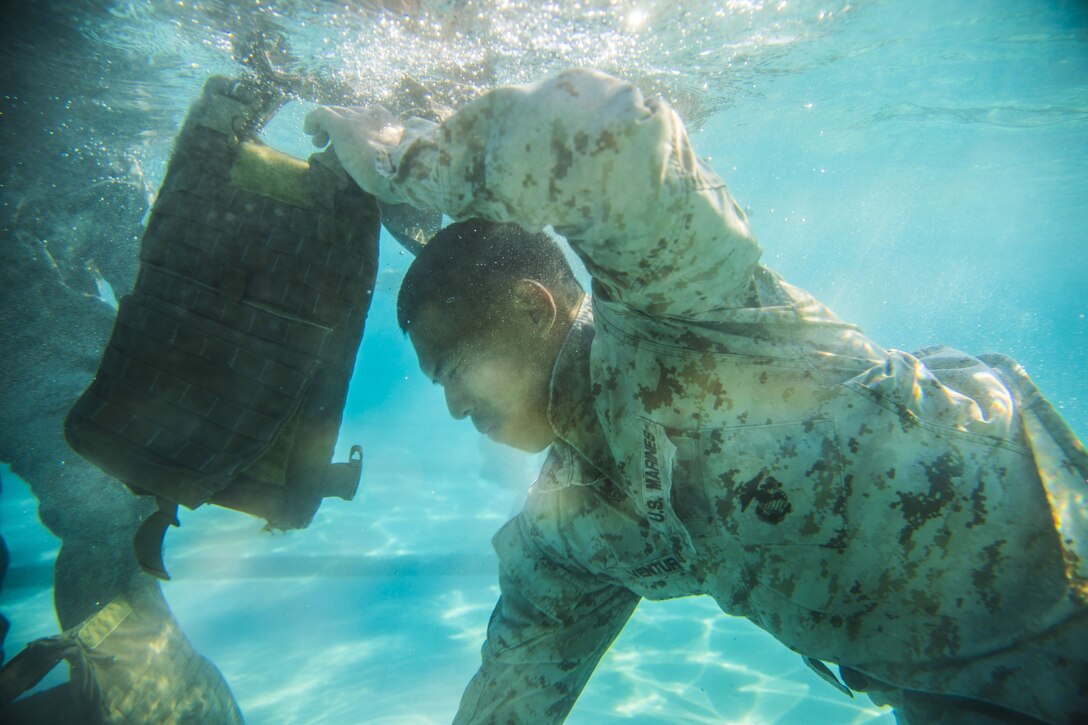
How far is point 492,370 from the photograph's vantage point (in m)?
1.74

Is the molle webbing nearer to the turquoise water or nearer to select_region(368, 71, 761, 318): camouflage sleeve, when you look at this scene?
select_region(368, 71, 761, 318): camouflage sleeve

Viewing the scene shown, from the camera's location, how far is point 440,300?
173 cm

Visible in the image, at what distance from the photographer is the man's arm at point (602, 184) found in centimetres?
93

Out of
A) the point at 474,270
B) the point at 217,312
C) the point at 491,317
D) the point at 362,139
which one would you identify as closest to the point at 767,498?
the point at 491,317

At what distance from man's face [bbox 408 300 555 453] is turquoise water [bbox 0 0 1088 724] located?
13.8 ft

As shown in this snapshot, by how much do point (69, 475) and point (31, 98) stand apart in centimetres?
564

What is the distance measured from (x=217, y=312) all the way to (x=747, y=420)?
1.68 meters

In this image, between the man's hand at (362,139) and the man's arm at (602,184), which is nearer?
the man's arm at (602,184)

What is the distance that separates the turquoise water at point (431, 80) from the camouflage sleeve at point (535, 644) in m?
3.30

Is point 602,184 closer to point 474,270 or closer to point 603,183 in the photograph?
point 603,183

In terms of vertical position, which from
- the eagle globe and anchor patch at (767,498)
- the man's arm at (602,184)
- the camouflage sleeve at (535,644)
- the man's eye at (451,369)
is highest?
the man's arm at (602,184)

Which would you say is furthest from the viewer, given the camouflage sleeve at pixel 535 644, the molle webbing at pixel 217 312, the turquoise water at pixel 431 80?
the turquoise water at pixel 431 80

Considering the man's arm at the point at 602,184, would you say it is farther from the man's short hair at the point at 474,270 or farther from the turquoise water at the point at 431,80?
the turquoise water at the point at 431,80

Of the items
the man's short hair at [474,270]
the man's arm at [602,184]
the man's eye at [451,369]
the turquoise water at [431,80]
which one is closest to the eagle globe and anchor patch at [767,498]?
the man's arm at [602,184]
